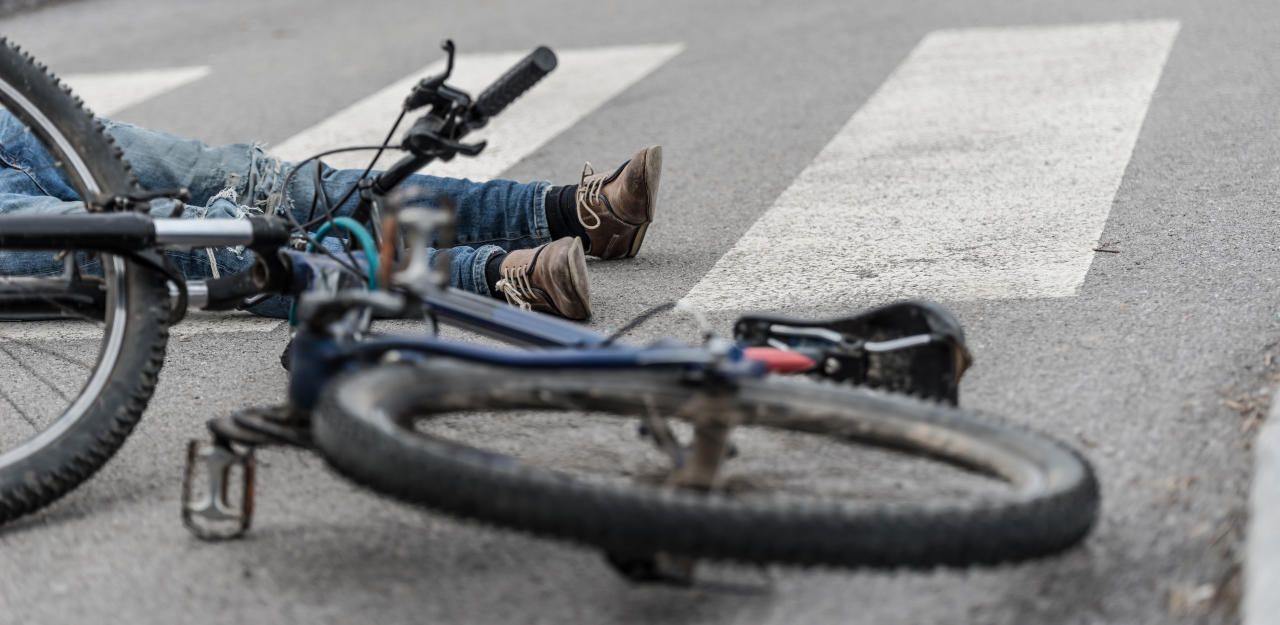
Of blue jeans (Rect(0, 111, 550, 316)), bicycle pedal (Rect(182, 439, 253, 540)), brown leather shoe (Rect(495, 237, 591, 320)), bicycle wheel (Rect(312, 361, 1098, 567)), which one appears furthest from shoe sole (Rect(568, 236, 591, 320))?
bicycle pedal (Rect(182, 439, 253, 540))

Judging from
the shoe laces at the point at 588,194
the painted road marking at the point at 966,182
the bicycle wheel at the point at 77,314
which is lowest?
the painted road marking at the point at 966,182

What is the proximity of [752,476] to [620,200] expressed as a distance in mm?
1760

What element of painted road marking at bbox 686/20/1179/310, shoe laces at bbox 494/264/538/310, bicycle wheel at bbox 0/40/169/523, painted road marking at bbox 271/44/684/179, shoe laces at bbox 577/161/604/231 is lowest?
painted road marking at bbox 686/20/1179/310

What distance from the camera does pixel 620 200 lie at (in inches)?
158

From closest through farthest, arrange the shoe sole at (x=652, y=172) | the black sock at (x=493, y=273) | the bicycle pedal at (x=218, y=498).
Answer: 1. the bicycle pedal at (x=218, y=498)
2. the black sock at (x=493, y=273)
3. the shoe sole at (x=652, y=172)

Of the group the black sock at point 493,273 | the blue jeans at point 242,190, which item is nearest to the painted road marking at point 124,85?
the blue jeans at point 242,190

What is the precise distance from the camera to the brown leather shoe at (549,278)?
12.0 ft

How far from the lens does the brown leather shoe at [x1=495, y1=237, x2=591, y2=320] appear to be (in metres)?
3.65

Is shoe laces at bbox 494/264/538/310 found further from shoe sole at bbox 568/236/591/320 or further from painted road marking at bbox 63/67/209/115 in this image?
painted road marking at bbox 63/67/209/115

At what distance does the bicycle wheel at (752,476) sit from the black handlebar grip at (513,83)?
647 mm

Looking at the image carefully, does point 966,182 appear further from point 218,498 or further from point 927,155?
point 218,498

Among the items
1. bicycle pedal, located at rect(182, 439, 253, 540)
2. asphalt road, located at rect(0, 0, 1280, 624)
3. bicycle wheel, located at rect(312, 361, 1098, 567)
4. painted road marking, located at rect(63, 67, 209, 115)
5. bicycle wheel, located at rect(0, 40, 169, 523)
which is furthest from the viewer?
painted road marking, located at rect(63, 67, 209, 115)

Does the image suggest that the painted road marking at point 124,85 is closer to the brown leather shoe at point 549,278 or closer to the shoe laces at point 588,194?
the shoe laces at point 588,194

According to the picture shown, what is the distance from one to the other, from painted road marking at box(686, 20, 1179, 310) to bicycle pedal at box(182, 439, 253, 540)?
1.57 meters
